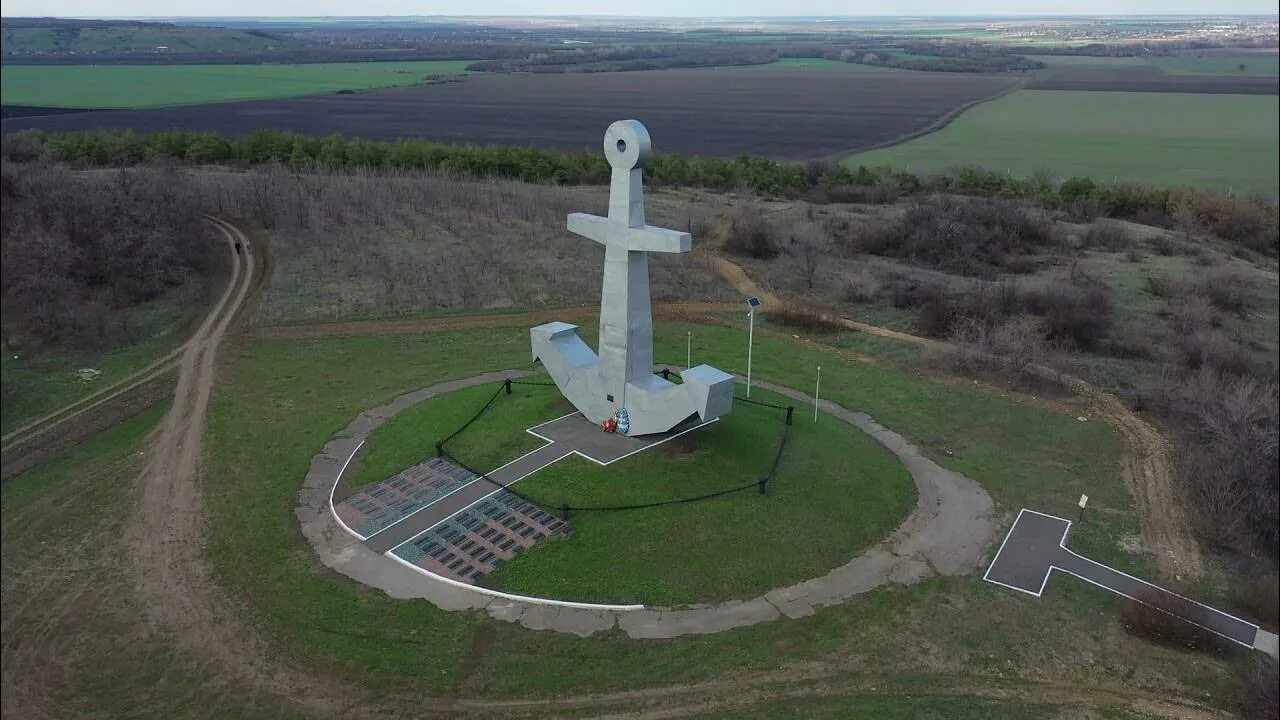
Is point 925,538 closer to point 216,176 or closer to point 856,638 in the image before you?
point 856,638

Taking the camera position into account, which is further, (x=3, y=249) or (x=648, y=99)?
(x=648, y=99)

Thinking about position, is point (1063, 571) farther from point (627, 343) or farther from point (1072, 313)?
point (1072, 313)

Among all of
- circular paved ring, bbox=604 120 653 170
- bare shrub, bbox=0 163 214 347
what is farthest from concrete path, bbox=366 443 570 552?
bare shrub, bbox=0 163 214 347

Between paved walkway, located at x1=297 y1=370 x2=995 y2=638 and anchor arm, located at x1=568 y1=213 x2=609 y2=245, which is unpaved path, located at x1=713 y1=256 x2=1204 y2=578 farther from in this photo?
anchor arm, located at x1=568 y1=213 x2=609 y2=245

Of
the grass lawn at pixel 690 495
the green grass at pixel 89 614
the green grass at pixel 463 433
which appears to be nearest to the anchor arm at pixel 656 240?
the grass lawn at pixel 690 495

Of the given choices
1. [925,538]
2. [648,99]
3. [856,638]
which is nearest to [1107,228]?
[925,538]

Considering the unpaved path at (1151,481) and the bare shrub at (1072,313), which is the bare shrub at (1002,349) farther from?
the bare shrub at (1072,313)
